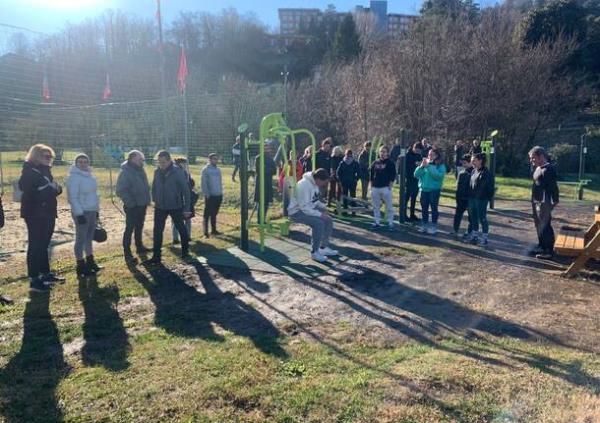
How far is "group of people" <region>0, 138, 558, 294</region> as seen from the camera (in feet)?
20.9

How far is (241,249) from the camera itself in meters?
8.44

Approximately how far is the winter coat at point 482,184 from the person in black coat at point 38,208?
253 inches

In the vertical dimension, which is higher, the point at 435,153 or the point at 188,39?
the point at 188,39

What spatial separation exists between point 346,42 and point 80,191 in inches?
1763

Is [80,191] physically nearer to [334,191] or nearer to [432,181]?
[432,181]

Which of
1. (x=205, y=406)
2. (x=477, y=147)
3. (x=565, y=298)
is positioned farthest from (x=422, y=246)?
(x=477, y=147)

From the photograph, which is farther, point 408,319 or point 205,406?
point 408,319

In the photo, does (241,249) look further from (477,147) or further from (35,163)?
(477,147)

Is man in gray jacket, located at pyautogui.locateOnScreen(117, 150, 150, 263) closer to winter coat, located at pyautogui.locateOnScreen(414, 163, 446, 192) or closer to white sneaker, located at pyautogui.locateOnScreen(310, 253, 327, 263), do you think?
white sneaker, located at pyautogui.locateOnScreen(310, 253, 327, 263)

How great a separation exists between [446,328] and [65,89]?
1471 cm

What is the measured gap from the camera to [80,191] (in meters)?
6.76

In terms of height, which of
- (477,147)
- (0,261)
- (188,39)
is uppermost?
(188,39)

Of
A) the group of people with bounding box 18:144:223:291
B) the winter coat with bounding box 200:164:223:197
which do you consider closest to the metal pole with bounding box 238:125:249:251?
the group of people with bounding box 18:144:223:291

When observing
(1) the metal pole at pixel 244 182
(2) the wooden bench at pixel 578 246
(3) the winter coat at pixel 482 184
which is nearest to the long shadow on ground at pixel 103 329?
(1) the metal pole at pixel 244 182
